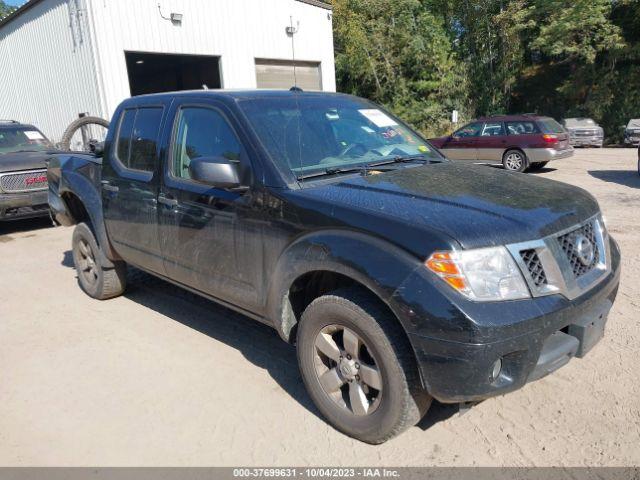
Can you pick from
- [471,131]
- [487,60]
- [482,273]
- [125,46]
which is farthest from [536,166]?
[487,60]

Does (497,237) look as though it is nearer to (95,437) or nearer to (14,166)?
(95,437)

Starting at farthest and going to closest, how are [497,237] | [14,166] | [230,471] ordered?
[14,166]
[230,471]
[497,237]

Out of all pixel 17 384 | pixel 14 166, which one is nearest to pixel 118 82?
pixel 14 166

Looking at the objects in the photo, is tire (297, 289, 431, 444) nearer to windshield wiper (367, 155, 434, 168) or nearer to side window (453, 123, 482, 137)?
windshield wiper (367, 155, 434, 168)

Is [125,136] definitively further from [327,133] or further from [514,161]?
[514,161]

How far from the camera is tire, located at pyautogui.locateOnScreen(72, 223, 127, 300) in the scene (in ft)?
17.2

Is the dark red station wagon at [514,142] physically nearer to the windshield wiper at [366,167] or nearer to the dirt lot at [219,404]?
the dirt lot at [219,404]

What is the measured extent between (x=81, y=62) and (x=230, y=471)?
13207 millimetres

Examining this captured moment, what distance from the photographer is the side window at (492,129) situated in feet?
48.9

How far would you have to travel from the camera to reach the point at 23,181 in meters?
8.98

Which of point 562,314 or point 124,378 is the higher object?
point 562,314

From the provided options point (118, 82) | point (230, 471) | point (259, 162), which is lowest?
point (230, 471)

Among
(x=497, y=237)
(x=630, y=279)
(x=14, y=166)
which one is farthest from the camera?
(x=14, y=166)

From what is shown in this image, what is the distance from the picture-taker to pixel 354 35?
26.1 m
